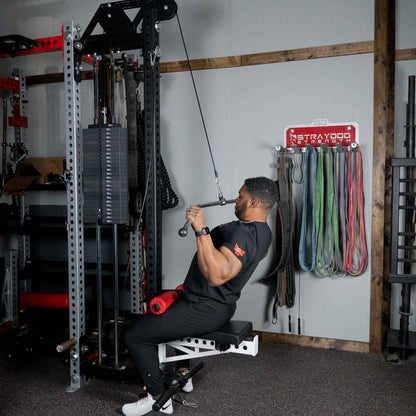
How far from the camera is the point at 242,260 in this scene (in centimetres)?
235

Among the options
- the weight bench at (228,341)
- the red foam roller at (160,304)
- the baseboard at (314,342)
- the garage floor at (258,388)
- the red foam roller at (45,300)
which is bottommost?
the garage floor at (258,388)

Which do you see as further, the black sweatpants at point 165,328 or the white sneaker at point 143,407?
the white sneaker at point 143,407

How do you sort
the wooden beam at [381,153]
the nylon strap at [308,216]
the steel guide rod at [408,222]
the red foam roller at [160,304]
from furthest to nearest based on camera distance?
the nylon strap at [308,216] → the wooden beam at [381,153] → the steel guide rod at [408,222] → the red foam roller at [160,304]

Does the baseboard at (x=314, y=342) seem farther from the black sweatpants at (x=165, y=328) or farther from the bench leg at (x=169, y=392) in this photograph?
the black sweatpants at (x=165, y=328)

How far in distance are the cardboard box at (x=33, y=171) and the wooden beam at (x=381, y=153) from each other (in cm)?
270

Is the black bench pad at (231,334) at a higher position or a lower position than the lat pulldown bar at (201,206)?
lower

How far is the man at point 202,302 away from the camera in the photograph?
242cm

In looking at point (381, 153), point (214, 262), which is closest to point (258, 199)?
point (214, 262)

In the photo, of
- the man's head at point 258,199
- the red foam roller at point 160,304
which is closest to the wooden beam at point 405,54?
the man's head at point 258,199

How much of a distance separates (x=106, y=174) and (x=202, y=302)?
1032 mm

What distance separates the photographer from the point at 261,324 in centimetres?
383

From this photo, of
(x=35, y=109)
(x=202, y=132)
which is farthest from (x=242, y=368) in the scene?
(x=35, y=109)

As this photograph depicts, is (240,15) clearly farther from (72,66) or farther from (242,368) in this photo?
(242,368)

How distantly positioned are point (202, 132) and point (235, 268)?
6.23ft
